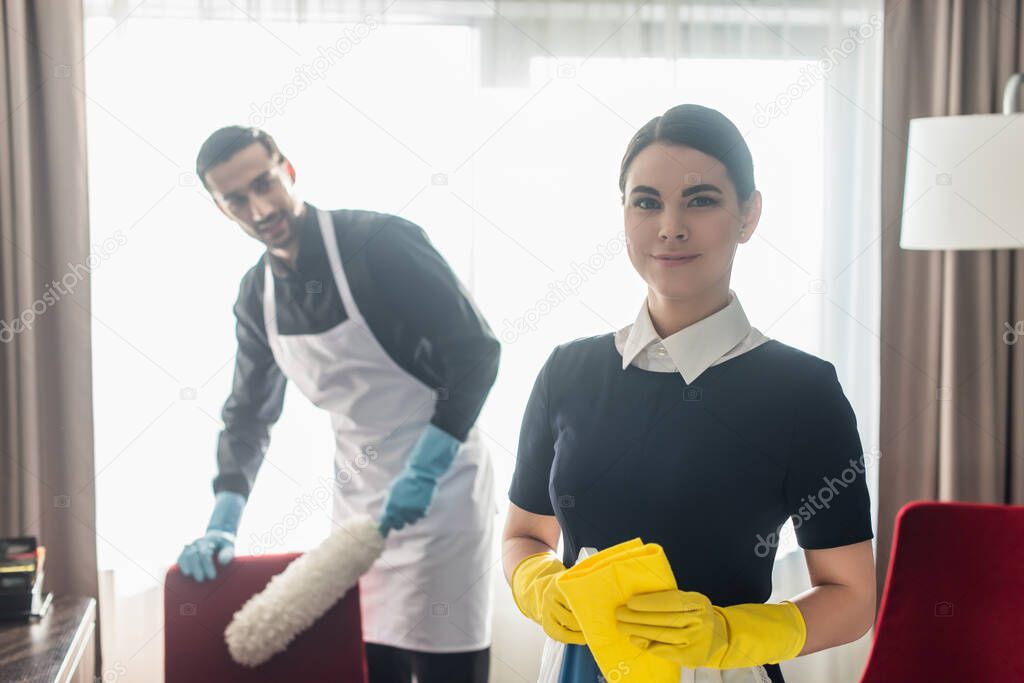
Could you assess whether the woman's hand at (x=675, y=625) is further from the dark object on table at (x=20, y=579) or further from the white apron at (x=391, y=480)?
the dark object on table at (x=20, y=579)

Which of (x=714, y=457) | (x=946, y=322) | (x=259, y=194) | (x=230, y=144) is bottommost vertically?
(x=714, y=457)

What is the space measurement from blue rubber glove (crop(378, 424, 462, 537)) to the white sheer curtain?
0.51ft

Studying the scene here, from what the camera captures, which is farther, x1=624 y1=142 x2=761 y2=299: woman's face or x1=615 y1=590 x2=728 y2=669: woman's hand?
x1=624 y1=142 x2=761 y2=299: woman's face

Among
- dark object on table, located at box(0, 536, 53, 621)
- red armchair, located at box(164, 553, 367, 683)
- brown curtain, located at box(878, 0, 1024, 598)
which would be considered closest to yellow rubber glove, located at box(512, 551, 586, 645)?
red armchair, located at box(164, 553, 367, 683)

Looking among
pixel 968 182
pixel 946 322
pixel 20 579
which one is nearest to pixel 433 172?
pixel 968 182

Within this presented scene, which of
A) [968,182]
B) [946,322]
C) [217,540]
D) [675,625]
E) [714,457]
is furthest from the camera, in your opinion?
[946,322]

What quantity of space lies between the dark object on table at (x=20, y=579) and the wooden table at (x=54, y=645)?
0.03 m

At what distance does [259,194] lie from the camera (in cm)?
197

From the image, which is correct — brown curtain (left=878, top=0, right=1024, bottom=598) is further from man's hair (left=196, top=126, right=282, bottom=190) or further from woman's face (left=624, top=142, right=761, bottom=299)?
man's hair (left=196, top=126, right=282, bottom=190)

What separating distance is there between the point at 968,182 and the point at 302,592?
162 centimetres

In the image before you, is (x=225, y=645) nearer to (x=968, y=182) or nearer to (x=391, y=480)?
(x=391, y=480)

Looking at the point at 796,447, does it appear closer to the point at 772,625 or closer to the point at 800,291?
the point at 772,625

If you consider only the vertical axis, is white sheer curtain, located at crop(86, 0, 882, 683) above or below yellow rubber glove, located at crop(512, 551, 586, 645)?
above

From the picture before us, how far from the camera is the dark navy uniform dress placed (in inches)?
48.1
